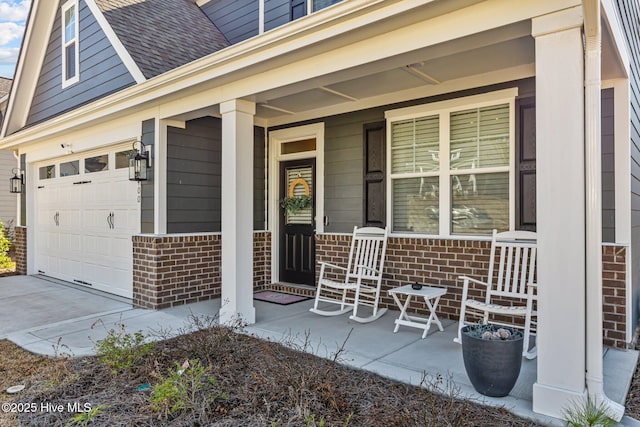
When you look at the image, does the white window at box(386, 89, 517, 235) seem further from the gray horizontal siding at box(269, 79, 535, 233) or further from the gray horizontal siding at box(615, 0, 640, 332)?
the gray horizontal siding at box(615, 0, 640, 332)

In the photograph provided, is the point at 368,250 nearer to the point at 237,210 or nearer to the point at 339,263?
the point at 339,263

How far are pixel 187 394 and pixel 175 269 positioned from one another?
298cm

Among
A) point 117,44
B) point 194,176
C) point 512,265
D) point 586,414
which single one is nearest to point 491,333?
point 586,414

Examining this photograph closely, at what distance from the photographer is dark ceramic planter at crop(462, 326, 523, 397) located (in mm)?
2699

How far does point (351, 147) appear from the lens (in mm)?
5469

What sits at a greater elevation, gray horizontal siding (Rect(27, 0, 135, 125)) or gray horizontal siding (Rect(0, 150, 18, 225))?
gray horizontal siding (Rect(27, 0, 135, 125))

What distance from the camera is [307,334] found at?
4.15 metres

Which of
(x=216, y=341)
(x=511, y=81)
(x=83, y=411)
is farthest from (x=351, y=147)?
(x=83, y=411)

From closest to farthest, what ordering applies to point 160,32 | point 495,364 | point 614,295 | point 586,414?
point 586,414
point 495,364
point 614,295
point 160,32

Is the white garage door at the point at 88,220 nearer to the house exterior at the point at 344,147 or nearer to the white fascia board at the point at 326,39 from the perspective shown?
the house exterior at the point at 344,147

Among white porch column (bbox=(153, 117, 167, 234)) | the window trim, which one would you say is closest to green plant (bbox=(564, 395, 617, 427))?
white porch column (bbox=(153, 117, 167, 234))

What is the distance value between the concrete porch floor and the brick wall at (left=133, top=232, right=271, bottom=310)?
17 centimetres

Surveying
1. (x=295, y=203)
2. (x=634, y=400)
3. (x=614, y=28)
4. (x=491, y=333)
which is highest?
(x=614, y=28)

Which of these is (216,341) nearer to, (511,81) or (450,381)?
(450,381)
